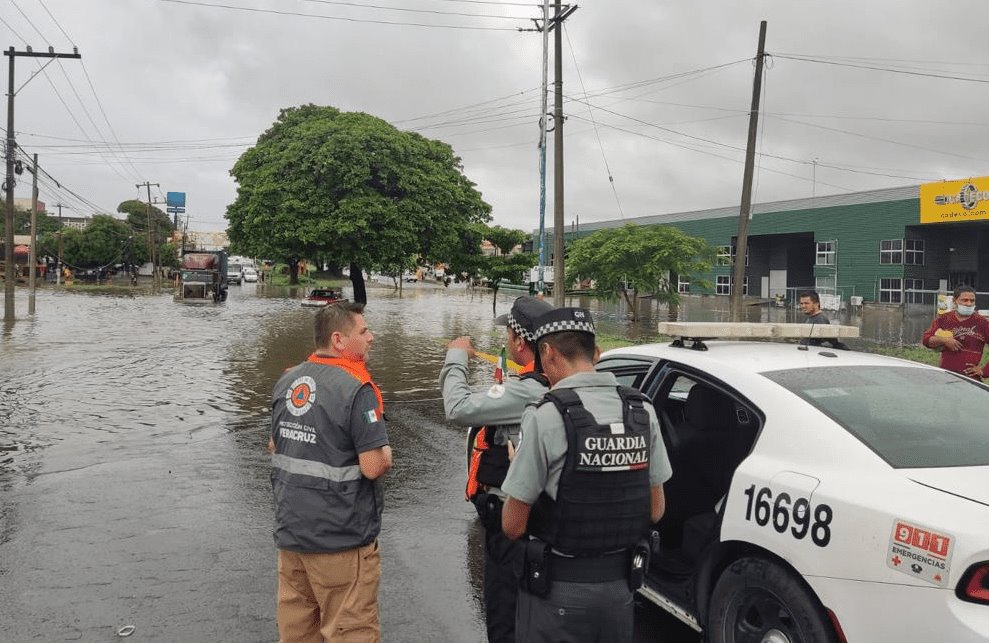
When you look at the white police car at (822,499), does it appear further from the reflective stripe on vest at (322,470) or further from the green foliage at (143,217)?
the green foliage at (143,217)

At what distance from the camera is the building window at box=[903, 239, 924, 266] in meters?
40.7

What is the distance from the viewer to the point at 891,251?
4141 centimetres

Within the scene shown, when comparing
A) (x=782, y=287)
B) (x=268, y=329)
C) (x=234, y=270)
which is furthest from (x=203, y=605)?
(x=234, y=270)

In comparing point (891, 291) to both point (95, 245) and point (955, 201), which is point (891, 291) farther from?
point (95, 245)

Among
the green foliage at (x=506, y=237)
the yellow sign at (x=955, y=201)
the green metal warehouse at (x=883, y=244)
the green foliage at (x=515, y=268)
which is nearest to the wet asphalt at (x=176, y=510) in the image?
the green metal warehouse at (x=883, y=244)

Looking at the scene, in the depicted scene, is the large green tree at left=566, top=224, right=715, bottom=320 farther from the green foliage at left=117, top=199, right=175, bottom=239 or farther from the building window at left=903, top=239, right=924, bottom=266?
the green foliage at left=117, top=199, right=175, bottom=239

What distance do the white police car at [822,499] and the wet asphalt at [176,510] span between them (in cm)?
93

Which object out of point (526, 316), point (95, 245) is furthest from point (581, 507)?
point (95, 245)

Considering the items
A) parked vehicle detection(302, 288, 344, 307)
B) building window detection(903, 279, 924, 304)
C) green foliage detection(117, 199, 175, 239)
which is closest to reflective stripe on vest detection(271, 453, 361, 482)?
parked vehicle detection(302, 288, 344, 307)

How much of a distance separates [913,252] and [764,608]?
43729mm

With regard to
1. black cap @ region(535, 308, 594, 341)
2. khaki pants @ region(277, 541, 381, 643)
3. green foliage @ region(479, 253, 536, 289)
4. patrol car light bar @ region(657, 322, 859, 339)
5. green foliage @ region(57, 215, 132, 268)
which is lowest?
khaki pants @ region(277, 541, 381, 643)

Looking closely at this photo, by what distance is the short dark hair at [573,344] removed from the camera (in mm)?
2545

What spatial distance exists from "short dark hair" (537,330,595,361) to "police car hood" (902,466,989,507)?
1222 mm

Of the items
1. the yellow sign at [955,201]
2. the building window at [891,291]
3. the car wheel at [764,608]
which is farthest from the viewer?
the building window at [891,291]
